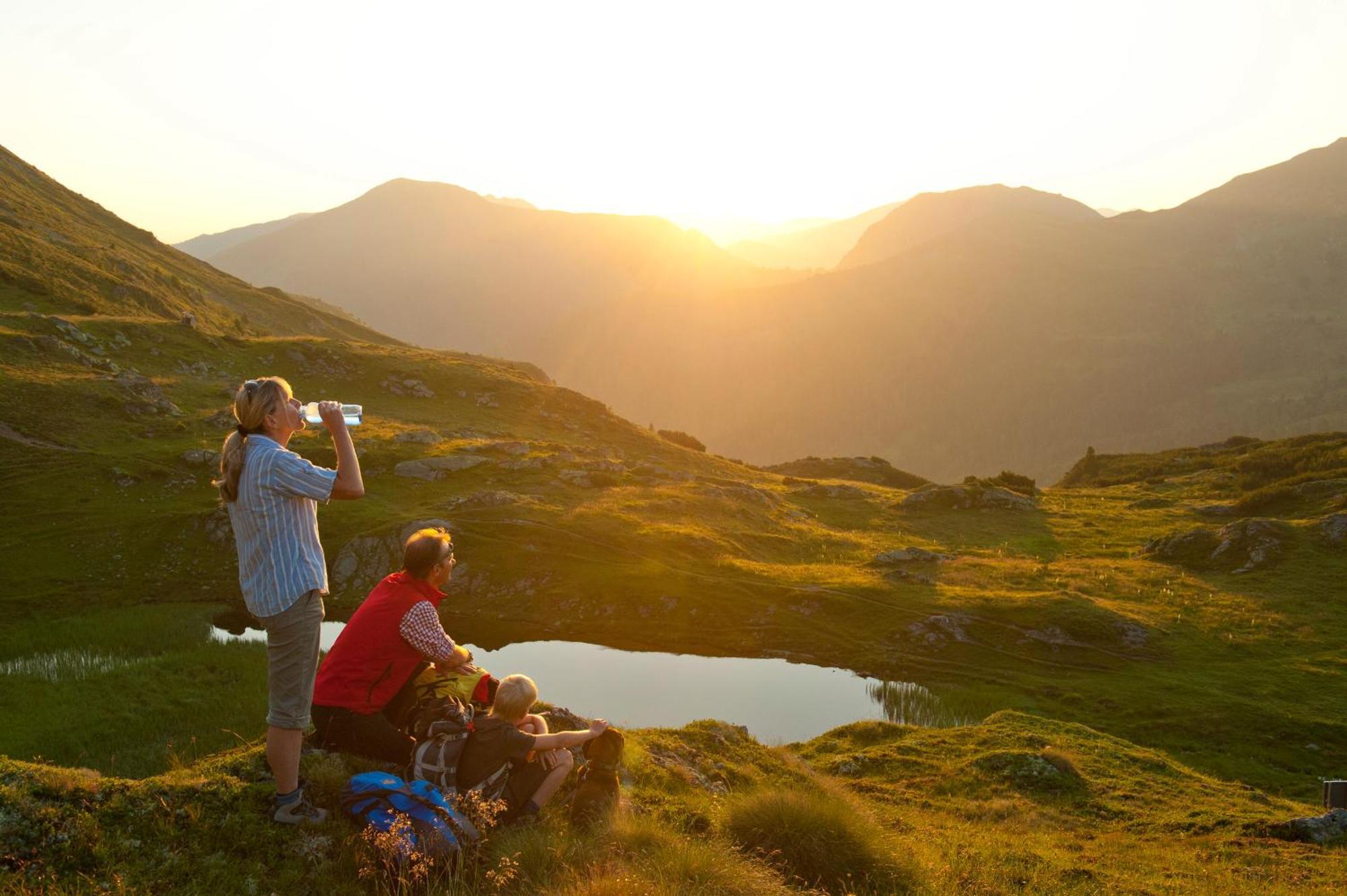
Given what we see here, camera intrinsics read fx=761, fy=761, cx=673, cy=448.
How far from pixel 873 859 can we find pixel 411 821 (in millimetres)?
6046

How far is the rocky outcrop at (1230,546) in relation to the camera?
38.6 metres

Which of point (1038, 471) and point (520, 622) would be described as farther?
point (1038, 471)

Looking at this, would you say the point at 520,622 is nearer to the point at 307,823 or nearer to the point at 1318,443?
the point at 307,823

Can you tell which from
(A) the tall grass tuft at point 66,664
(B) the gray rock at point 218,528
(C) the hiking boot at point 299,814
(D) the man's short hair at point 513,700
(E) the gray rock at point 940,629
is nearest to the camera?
(C) the hiking boot at point 299,814

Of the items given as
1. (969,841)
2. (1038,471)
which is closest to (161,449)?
(969,841)

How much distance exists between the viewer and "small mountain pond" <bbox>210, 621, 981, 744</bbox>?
23.8 metres

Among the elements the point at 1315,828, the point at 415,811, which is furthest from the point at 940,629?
the point at 415,811

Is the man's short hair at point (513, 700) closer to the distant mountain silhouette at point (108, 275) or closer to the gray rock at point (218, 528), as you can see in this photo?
the gray rock at point (218, 528)

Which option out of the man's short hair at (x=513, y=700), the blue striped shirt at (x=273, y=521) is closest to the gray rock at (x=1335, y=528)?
the man's short hair at (x=513, y=700)

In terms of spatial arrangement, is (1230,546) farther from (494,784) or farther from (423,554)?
(423,554)

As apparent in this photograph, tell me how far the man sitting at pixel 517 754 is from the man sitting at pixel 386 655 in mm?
783

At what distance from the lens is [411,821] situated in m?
7.64

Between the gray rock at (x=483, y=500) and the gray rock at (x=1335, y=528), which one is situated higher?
the gray rock at (x=1335, y=528)

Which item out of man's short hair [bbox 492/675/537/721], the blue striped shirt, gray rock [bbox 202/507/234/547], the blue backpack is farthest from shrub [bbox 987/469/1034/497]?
the blue striped shirt
